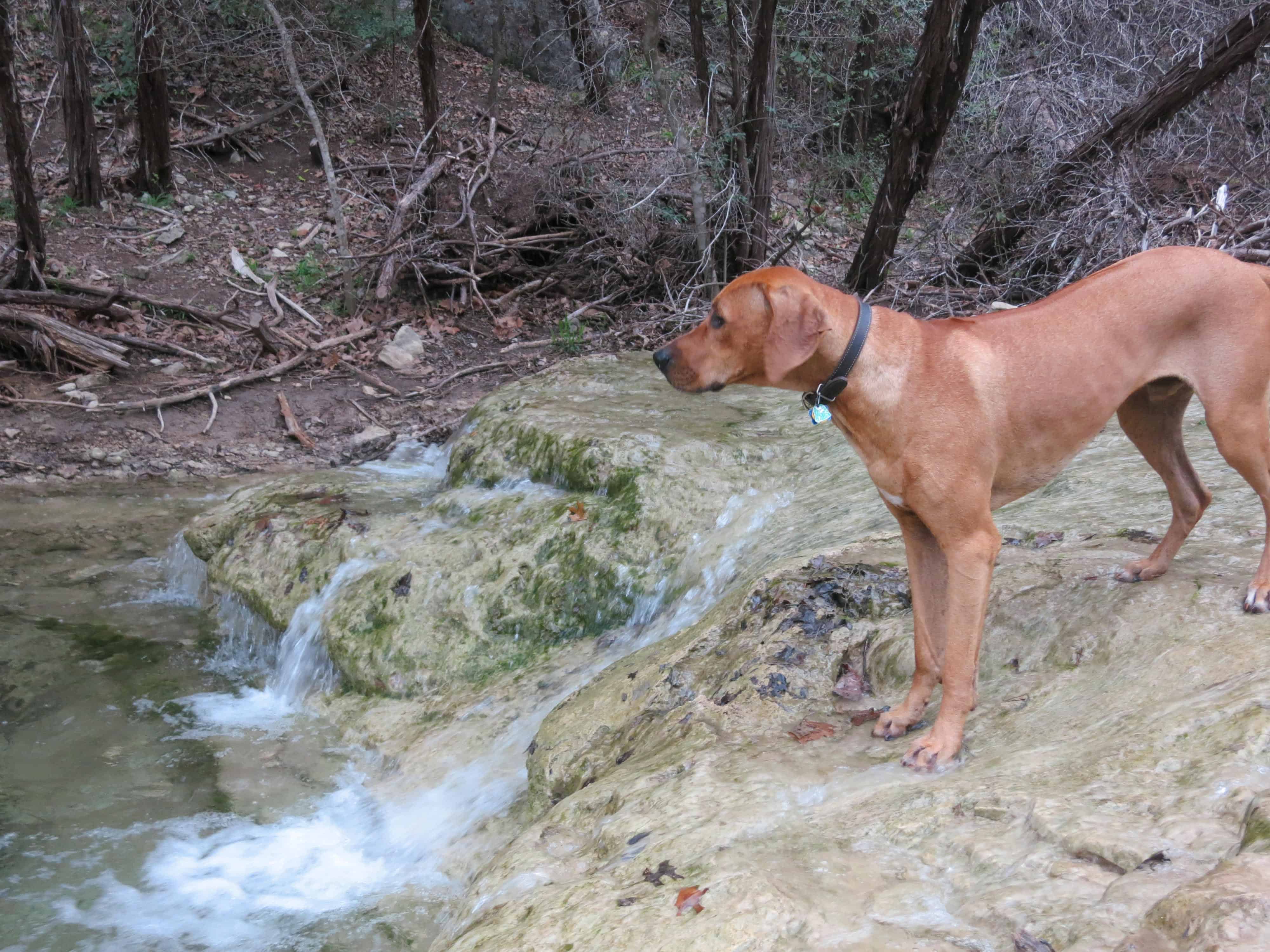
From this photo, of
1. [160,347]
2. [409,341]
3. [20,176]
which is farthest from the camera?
[409,341]

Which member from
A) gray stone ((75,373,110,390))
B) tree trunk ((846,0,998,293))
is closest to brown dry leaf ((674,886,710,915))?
tree trunk ((846,0,998,293))

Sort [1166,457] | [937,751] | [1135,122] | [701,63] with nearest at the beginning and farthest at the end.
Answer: [937,751] → [1166,457] → [1135,122] → [701,63]

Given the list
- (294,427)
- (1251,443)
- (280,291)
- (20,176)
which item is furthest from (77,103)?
(1251,443)

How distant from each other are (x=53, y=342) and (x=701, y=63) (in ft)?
23.4

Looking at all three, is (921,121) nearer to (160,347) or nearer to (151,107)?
(160,347)

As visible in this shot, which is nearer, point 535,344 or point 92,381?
point 92,381

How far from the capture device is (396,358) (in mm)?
11141

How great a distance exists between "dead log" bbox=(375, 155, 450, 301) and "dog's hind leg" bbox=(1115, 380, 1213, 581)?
31.3ft

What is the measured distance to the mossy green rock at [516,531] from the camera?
613 centimetres

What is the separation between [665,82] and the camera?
10.6 metres

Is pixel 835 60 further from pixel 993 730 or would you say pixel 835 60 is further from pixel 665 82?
pixel 993 730

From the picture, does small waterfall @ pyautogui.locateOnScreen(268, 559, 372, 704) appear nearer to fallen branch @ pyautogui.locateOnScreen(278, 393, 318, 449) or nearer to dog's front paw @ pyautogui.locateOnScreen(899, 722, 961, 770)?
fallen branch @ pyautogui.locateOnScreen(278, 393, 318, 449)

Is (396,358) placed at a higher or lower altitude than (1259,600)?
higher

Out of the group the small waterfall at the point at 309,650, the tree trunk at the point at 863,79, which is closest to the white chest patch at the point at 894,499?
the small waterfall at the point at 309,650
